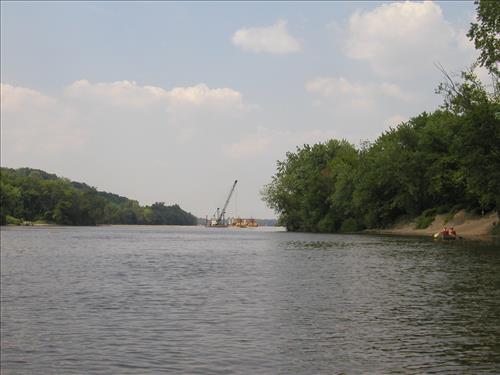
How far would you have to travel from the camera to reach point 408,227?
389 feet

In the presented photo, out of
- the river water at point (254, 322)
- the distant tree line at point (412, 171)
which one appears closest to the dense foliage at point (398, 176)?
the distant tree line at point (412, 171)

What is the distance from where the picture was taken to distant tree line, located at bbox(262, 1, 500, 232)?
239 feet

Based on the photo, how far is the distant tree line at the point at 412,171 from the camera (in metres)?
72.9

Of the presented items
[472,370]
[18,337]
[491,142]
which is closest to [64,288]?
[18,337]

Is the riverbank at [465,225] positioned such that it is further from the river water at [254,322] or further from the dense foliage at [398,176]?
the river water at [254,322]

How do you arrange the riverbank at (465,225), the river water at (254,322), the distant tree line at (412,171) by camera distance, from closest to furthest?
1. the river water at (254,322)
2. the distant tree line at (412,171)
3. the riverbank at (465,225)

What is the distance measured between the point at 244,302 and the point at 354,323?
598 centimetres

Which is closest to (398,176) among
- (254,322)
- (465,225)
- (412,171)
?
(412,171)

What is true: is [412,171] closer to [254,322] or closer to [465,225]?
[465,225]

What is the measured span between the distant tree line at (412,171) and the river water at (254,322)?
1550 inches

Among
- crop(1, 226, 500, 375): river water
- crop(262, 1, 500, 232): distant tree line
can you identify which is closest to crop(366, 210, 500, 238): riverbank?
crop(262, 1, 500, 232): distant tree line

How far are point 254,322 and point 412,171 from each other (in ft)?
313

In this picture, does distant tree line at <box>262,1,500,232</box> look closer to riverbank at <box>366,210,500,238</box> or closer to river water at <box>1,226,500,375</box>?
riverbank at <box>366,210,500,238</box>

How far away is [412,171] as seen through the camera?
361ft
